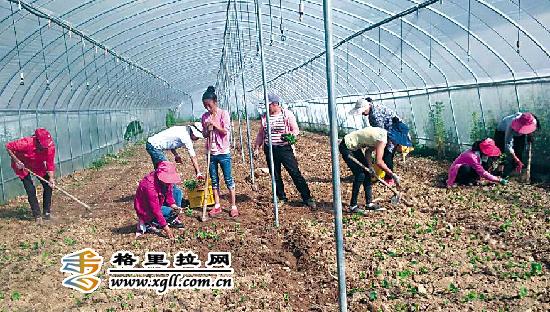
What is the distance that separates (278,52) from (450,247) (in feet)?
51.9

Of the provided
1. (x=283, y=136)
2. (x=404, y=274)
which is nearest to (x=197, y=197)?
(x=283, y=136)

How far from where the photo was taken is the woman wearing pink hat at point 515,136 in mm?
8477

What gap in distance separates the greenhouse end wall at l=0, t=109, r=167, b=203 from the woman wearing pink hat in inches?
378

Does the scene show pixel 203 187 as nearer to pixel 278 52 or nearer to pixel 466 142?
pixel 466 142

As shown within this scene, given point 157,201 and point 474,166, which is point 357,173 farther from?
point 157,201

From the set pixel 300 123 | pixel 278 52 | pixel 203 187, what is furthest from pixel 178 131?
pixel 300 123

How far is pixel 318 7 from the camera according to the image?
1321 cm

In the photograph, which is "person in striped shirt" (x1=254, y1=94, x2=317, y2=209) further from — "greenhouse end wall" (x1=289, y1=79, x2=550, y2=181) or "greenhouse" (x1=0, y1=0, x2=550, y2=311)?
"greenhouse end wall" (x1=289, y1=79, x2=550, y2=181)

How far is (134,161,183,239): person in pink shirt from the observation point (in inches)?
260

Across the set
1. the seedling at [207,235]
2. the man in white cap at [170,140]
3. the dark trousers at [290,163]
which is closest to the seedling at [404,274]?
the seedling at [207,235]

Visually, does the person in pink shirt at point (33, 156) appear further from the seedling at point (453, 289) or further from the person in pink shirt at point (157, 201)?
the seedling at point (453, 289)

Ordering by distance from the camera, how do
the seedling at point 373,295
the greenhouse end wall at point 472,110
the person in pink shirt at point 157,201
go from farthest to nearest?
the greenhouse end wall at point 472,110 < the person in pink shirt at point 157,201 < the seedling at point 373,295

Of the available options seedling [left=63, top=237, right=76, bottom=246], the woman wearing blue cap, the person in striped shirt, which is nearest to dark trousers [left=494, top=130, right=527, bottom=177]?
the woman wearing blue cap

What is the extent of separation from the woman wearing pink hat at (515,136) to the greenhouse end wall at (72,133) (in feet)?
31.5
